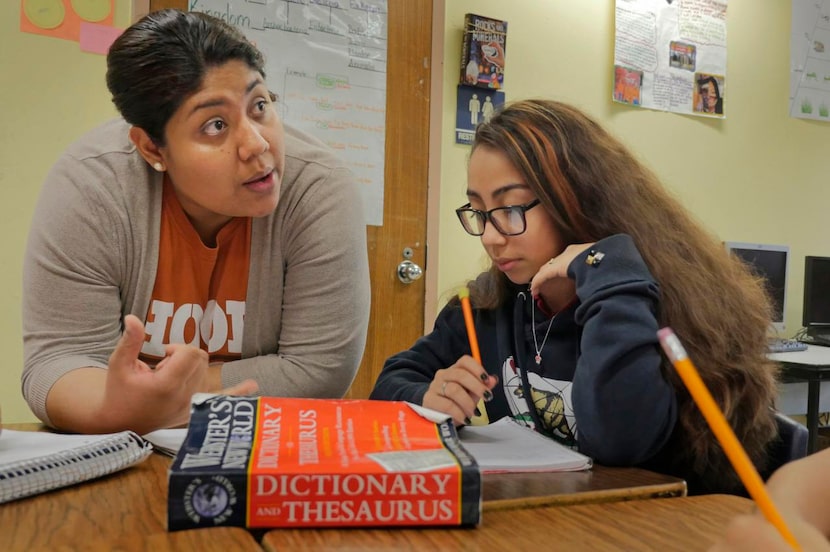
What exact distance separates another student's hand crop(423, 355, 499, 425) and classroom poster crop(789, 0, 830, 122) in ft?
10.4

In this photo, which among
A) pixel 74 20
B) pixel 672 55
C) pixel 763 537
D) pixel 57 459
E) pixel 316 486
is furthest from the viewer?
pixel 672 55

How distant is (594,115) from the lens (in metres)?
1.89

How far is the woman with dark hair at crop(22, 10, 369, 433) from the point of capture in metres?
1.11

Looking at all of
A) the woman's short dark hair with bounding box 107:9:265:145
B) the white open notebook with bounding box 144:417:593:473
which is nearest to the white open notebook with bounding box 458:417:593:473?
the white open notebook with bounding box 144:417:593:473

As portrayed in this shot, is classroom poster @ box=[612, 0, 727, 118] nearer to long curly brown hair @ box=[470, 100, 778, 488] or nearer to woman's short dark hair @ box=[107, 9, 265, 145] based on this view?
long curly brown hair @ box=[470, 100, 778, 488]

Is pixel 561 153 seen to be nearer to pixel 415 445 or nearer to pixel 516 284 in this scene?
pixel 516 284

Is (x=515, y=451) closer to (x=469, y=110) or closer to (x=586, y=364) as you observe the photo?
(x=586, y=364)

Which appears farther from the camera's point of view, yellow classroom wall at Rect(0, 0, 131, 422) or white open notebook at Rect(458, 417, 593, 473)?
yellow classroom wall at Rect(0, 0, 131, 422)

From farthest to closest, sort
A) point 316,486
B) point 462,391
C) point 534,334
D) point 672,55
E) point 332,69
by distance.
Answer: point 672,55 < point 332,69 < point 534,334 < point 462,391 < point 316,486

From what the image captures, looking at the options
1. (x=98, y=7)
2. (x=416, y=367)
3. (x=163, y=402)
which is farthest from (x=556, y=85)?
(x=163, y=402)

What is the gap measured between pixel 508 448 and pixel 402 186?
5.75 feet

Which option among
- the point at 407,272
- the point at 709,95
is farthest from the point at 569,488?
the point at 709,95

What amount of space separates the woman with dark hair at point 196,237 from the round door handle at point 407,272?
1.14 meters

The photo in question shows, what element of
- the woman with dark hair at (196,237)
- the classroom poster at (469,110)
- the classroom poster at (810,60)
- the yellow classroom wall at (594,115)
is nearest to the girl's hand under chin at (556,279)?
the woman with dark hair at (196,237)
